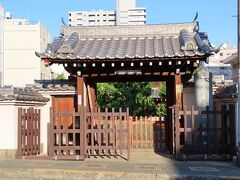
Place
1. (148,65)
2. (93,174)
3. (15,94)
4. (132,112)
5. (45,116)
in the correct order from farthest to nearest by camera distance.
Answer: (132,112) < (45,116) < (148,65) < (15,94) < (93,174)

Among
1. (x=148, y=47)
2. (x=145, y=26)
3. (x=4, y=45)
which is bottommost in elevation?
(x=148, y=47)

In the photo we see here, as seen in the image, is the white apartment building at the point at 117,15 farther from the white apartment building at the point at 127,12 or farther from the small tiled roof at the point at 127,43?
the small tiled roof at the point at 127,43

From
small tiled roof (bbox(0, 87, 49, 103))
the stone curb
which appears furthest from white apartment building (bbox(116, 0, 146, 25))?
the stone curb

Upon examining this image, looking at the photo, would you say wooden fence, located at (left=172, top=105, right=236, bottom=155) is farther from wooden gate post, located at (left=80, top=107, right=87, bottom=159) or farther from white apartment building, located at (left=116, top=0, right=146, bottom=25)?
white apartment building, located at (left=116, top=0, right=146, bottom=25)

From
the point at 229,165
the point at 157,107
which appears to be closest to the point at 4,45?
the point at 157,107

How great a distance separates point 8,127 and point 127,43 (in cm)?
615

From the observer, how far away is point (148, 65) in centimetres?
1641

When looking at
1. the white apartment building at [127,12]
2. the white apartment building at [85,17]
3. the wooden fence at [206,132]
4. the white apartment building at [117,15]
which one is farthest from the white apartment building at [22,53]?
the wooden fence at [206,132]

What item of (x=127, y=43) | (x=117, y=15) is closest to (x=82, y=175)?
(x=127, y=43)

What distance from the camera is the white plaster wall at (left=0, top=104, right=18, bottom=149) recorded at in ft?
49.2

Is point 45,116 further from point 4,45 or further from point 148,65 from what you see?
point 4,45

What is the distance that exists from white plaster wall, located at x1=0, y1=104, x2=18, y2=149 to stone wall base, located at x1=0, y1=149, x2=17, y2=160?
4.4 inches

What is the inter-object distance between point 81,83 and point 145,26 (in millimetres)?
4083

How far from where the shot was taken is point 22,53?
3162 inches
